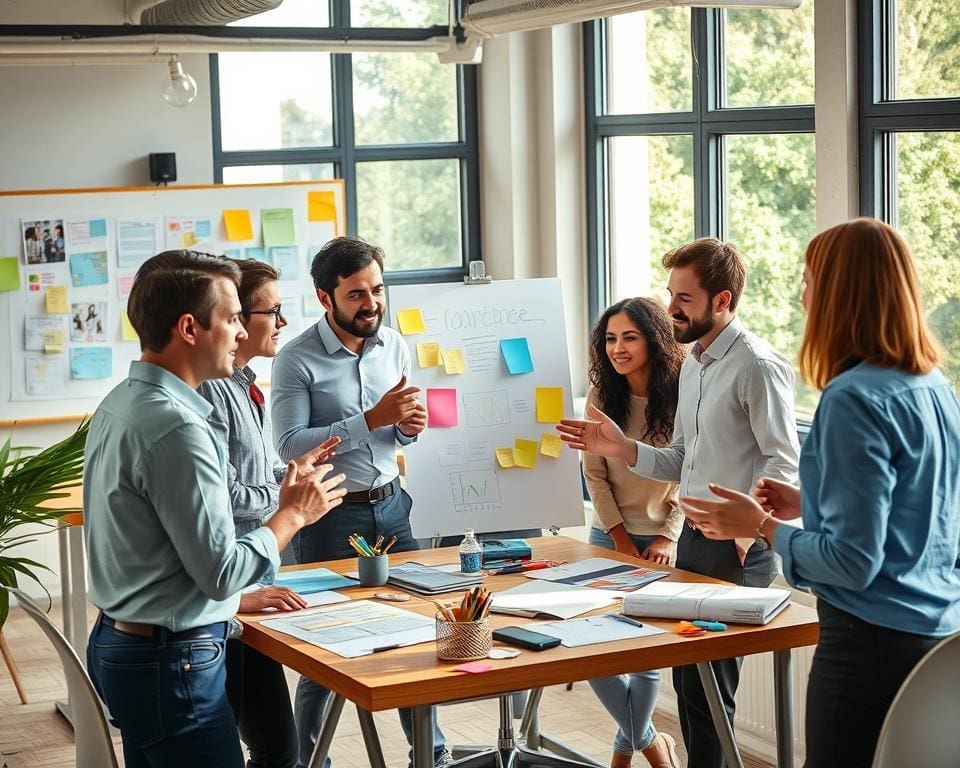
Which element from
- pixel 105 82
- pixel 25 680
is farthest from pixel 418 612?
pixel 105 82

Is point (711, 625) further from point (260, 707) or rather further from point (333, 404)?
point (333, 404)

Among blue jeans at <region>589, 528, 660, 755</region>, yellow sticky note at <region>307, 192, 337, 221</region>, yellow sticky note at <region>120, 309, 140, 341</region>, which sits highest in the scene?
yellow sticky note at <region>307, 192, 337, 221</region>

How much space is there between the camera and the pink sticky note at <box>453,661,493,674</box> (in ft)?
9.04

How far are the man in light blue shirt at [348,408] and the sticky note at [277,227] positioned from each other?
2.82 meters

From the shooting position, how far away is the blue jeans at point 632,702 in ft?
13.3

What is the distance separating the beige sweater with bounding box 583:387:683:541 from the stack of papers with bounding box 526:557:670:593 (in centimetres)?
48

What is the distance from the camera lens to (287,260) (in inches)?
272

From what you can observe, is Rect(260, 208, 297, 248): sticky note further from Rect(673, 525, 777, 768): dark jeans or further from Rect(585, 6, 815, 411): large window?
Rect(673, 525, 777, 768): dark jeans

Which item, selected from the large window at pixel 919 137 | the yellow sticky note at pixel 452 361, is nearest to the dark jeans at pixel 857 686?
the yellow sticky note at pixel 452 361

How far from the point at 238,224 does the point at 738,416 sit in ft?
12.5

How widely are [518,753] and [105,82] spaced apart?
413 cm

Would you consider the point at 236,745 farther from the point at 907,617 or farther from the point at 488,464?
the point at 488,464

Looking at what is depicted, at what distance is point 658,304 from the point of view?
13.8 ft

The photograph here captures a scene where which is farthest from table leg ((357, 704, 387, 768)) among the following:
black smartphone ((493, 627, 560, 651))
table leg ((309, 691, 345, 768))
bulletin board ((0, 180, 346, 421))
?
bulletin board ((0, 180, 346, 421))
